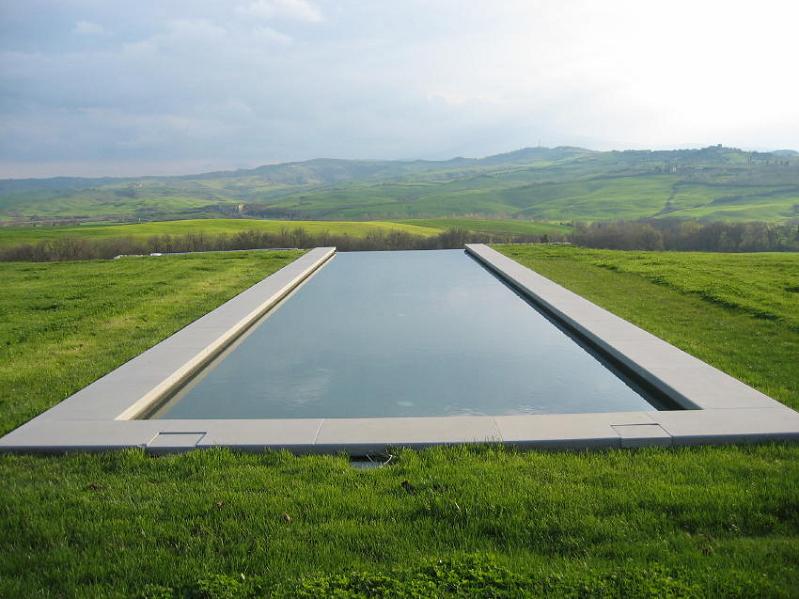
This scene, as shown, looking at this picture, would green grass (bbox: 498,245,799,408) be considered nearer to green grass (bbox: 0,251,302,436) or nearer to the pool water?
the pool water

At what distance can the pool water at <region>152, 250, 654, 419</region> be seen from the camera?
4477 millimetres

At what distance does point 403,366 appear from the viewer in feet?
18.0

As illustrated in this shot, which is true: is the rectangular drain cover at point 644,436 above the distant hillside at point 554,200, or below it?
below

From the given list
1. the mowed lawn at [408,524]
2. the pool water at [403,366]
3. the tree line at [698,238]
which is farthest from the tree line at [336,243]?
the mowed lawn at [408,524]

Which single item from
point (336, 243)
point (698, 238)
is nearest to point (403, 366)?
point (336, 243)

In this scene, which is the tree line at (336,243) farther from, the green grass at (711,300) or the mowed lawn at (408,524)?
the mowed lawn at (408,524)

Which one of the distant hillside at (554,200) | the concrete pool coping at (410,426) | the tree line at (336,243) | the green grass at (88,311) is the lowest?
the concrete pool coping at (410,426)

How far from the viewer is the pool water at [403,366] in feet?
14.7

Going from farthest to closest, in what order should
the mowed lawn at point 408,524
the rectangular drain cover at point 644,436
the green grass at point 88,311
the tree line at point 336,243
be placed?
the tree line at point 336,243 → the green grass at point 88,311 → the rectangular drain cover at point 644,436 → the mowed lawn at point 408,524

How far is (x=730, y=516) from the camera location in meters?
2.69

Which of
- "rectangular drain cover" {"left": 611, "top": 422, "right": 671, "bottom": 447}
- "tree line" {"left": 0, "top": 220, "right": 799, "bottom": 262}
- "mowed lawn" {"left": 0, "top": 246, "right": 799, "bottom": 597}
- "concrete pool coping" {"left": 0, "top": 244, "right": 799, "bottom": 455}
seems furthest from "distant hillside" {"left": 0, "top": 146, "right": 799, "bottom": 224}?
"mowed lawn" {"left": 0, "top": 246, "right": 799, "bottom": 597}

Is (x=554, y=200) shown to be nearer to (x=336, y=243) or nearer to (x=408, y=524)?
(x=336, y=243)

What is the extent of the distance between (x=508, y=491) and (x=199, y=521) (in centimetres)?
146

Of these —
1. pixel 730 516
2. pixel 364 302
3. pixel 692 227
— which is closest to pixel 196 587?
pixel 730 516
